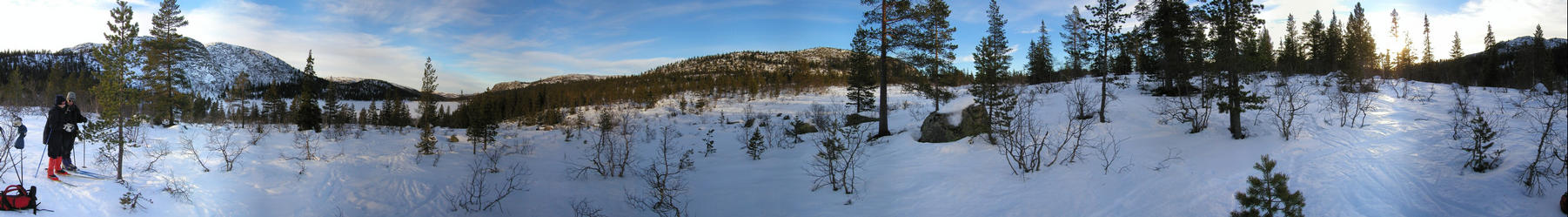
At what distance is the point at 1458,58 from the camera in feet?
143

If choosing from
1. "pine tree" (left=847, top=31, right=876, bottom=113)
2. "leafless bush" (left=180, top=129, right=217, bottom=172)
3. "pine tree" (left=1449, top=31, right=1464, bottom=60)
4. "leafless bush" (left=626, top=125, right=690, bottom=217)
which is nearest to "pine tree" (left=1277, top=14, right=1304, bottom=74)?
"pine tree" (left=1449, top=31, right=1464, bottom=60)

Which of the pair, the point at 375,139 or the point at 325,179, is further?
the point at 375,139

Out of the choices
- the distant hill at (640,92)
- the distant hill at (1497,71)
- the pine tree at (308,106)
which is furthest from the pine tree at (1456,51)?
the pine tree at (308,106)

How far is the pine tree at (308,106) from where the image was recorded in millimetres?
25312

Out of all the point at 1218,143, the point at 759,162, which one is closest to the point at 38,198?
the point at 759,162

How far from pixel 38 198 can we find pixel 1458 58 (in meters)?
76.8

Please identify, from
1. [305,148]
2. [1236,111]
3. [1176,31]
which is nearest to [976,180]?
[1236,111]

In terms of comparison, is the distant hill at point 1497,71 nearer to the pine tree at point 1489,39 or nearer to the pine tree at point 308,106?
the pine tree at point 1489,39

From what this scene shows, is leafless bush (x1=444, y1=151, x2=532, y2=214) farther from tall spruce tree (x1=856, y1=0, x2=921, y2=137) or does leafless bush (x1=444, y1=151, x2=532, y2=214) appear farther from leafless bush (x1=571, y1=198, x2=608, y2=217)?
tall spruce tree (x1=856, y1=0, x2=921, y2=137)

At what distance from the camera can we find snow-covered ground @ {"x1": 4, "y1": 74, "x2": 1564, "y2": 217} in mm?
7035

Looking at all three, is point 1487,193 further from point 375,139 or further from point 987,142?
point 375,139

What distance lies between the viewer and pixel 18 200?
668cm

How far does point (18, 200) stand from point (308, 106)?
990 inches

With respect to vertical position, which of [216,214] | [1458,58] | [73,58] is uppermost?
[73,58]
